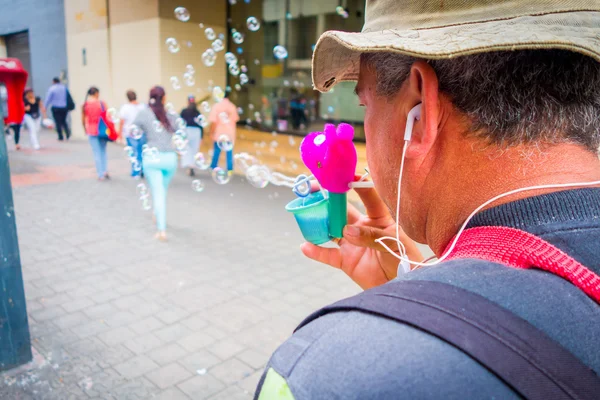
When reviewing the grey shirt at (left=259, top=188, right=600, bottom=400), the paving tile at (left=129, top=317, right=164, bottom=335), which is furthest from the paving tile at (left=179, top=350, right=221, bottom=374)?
the grey shirt at (left=259, top=188, right=600, bottom=400)

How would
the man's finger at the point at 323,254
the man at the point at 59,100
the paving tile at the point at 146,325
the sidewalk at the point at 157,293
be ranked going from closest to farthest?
the man's finger at the point at 323,254 < the sidewalk at the point at 157,293 < the paving tile at the point at 146,325 < the man at the point at 59,100

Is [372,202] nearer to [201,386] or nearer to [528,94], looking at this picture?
[528,94]

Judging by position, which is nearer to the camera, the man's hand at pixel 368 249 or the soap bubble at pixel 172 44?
the man's hand at pixel 368 249

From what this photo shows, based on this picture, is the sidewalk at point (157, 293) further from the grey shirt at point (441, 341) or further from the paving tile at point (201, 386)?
the grey shirt at point (441, 341)

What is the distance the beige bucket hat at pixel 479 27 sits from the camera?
0.82m

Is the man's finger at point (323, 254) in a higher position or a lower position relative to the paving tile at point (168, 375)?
higher

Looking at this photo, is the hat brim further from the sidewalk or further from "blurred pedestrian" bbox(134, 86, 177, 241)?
"blurred pedestrian" bbox(134, 86, 177, 241)

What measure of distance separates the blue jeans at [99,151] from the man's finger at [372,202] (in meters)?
8.65

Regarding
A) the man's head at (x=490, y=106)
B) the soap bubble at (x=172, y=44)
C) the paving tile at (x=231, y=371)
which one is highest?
the soap bubble at (x=172, y=44)

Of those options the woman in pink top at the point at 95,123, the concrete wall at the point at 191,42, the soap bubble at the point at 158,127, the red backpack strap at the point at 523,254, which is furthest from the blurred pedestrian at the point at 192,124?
the red backpack strap at the point at 523,254

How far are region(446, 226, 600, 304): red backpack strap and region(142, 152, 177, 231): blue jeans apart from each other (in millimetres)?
5503

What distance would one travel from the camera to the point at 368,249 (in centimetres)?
183

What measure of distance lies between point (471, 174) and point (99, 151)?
957 centimetres

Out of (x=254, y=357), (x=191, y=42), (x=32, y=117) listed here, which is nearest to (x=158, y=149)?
(x=254, y=357)
